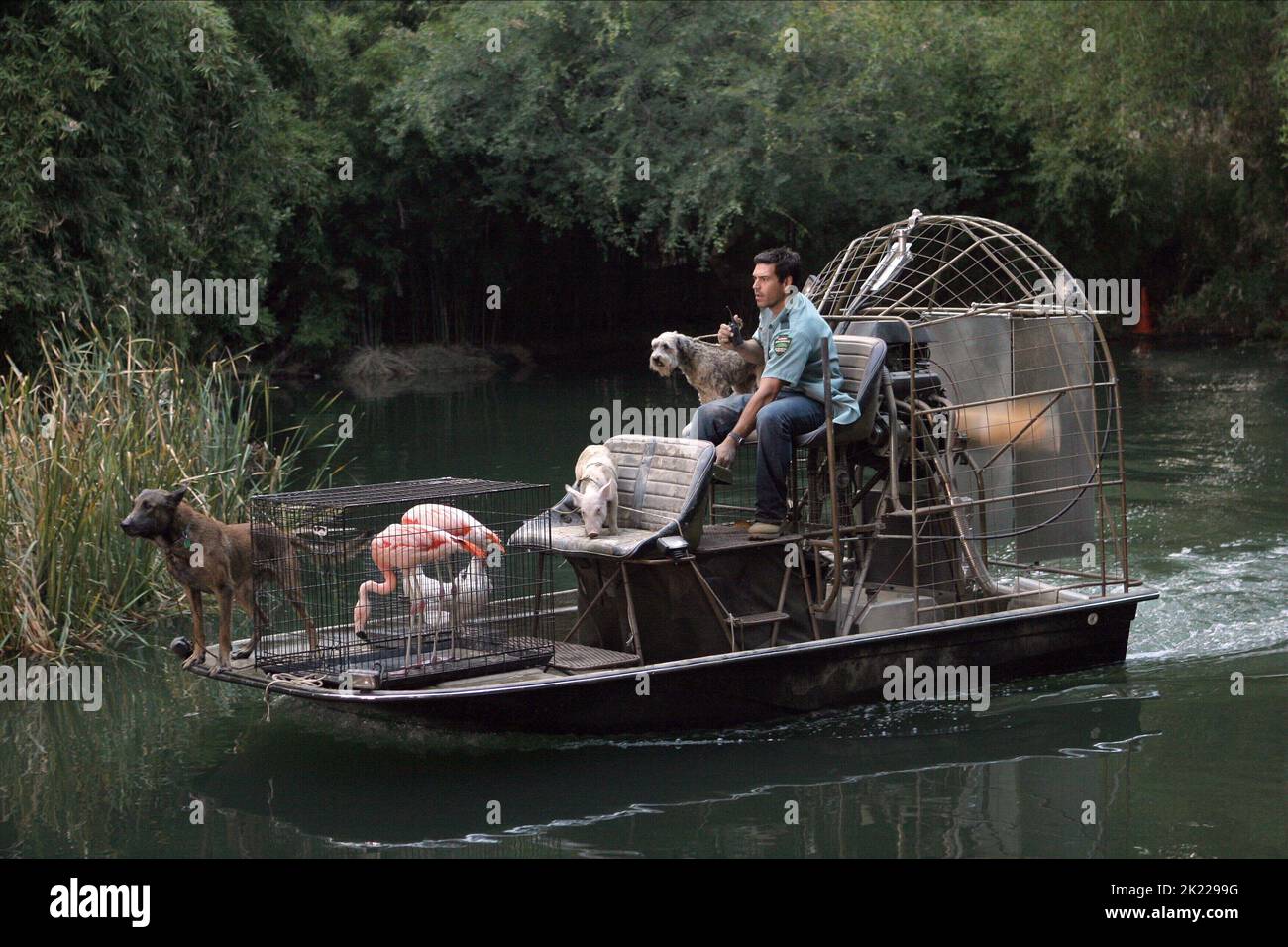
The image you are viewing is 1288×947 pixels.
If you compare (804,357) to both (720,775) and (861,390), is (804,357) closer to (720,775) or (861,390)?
(861,390)

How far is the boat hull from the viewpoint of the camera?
25.1 ft

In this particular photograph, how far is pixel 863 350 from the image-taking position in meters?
8.62

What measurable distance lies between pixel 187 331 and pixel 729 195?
11254 mm

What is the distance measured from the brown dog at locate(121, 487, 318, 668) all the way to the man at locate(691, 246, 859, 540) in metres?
2.38

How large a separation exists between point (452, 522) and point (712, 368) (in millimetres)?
2072

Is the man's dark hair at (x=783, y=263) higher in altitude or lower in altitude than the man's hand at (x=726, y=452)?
higher

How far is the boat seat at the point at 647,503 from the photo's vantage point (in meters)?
8.14

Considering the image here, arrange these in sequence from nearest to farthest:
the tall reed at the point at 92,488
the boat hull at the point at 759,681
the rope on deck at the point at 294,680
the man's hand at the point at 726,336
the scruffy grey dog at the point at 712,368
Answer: the rope on deck at the point at 294,680 < the boat hull at the point at 759,681 < the man's hand at the point at 726,336 < the scruffy grey dog at the point at 712,368 < the tall reed at the point at 92,488

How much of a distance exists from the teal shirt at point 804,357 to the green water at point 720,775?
1755 mm

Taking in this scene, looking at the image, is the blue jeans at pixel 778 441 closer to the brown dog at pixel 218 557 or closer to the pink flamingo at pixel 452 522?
the pink flamingo at pixel 452 522

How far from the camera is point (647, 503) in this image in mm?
8438

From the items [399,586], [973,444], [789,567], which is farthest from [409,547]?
[973,444]

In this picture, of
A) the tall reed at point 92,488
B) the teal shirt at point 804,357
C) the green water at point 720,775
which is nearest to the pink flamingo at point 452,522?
the green water at point 720,775

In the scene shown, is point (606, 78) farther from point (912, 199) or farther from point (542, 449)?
point (542, 449)
